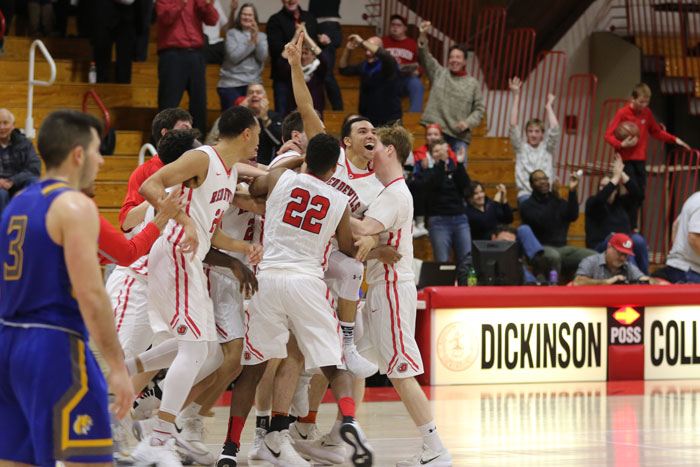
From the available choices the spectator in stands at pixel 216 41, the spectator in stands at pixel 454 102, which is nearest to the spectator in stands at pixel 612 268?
the spectator in stands at pixel 454 102

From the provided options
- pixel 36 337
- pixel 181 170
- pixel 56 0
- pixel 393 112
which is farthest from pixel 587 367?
pixel 56 0

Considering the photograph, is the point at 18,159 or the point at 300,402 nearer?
the point at 300,402

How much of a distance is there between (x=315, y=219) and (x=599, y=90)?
1241cm

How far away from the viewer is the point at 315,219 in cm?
605

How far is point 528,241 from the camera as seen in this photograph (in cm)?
1215

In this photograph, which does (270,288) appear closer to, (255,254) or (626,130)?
(255,254)

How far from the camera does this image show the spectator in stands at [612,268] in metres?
11.1

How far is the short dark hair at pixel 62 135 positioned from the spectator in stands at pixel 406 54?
36.1 feet

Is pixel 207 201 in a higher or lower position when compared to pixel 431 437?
higher

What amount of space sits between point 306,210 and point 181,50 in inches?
260

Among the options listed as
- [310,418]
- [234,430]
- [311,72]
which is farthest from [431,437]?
[311,72]

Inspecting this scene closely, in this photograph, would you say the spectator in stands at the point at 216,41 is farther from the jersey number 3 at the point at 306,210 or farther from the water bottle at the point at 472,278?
the jersey number 3 at the point at 306,210

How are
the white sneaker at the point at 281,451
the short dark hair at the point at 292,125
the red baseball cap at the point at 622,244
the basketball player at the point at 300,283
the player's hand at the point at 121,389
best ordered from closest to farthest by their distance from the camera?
the player's hand at the point at 121,389 → the basketball player at the point at 300,283 → the white sneaker at the point at 281,451 → the short dark hair at the point at 292,125 → the red baseball cap at the point at 622,244

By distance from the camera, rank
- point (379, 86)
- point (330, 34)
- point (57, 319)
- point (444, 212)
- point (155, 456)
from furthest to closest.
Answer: point (330, 34) → point (379, 86) → point (444, 212) → point (155, 456) → point (57, 319)
